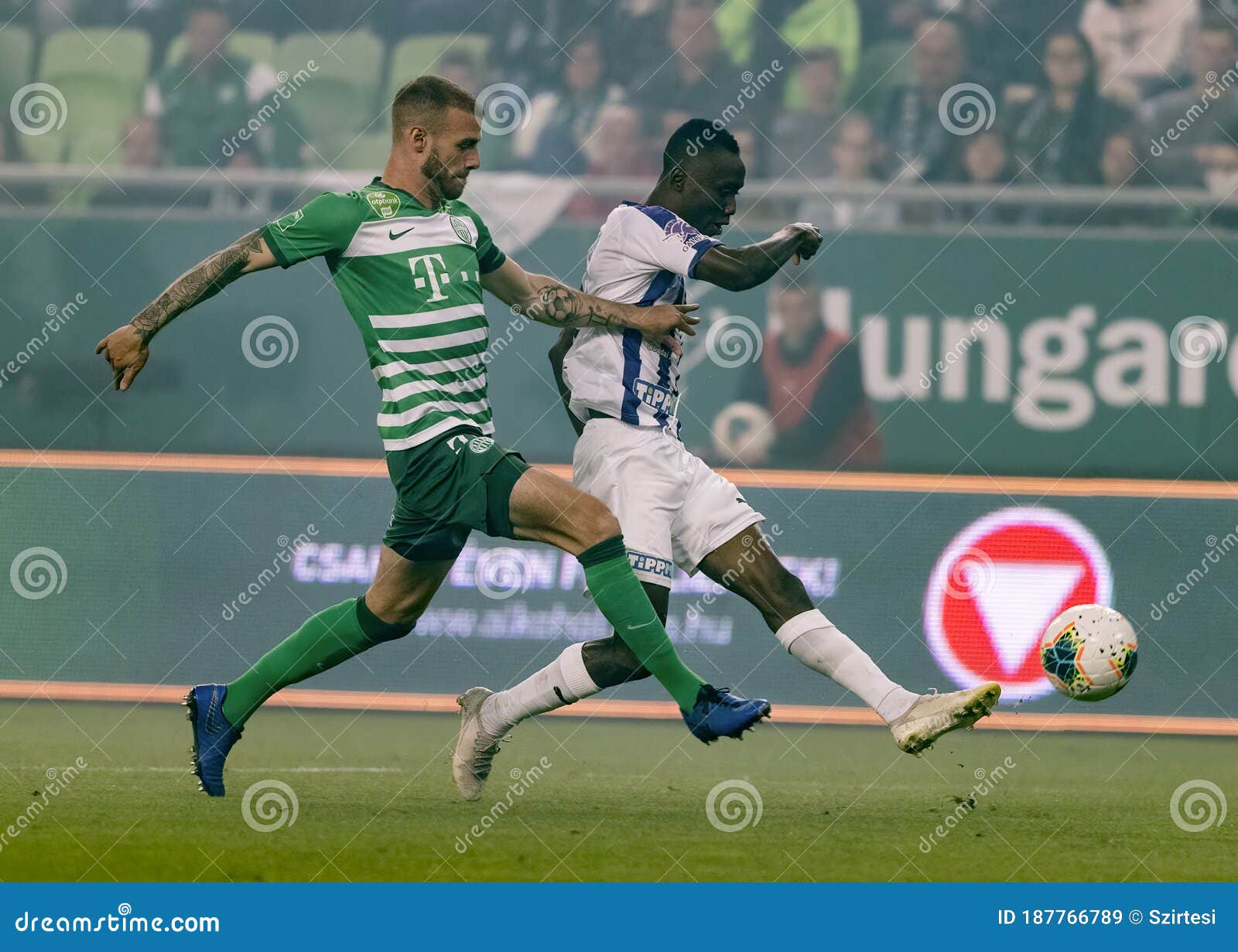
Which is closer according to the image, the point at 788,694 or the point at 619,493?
the point at 619,493

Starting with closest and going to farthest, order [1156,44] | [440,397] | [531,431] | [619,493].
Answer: [440,397], [619,493], [531,431], [1156,44]

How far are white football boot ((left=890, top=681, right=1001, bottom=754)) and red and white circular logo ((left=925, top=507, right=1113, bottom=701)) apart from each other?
115 inches

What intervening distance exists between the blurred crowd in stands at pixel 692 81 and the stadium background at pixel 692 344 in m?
0.02

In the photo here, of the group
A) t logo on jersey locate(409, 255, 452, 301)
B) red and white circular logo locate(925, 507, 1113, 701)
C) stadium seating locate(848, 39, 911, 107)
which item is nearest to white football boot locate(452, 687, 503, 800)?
t logo on jersey locate(409, 255, 452, 301)

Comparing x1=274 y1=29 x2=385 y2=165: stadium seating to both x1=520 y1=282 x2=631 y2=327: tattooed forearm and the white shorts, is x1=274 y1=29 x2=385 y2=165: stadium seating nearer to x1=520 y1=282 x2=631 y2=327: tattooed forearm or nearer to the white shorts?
x1=520 y1=282 x2=631 y2=327: tattooed forearm

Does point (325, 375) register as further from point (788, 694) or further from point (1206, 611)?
point (1206, 611)

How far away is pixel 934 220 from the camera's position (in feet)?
27.5

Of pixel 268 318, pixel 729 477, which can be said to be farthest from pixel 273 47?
pixel 729 477

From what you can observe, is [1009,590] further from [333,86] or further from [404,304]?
[333,86]

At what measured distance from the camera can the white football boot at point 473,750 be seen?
5336mm

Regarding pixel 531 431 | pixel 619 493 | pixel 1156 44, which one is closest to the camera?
pixel 619 493

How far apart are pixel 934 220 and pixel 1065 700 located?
7.94 feet

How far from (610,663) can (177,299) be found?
63.1 inches

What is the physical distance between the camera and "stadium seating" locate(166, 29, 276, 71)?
8930mm
